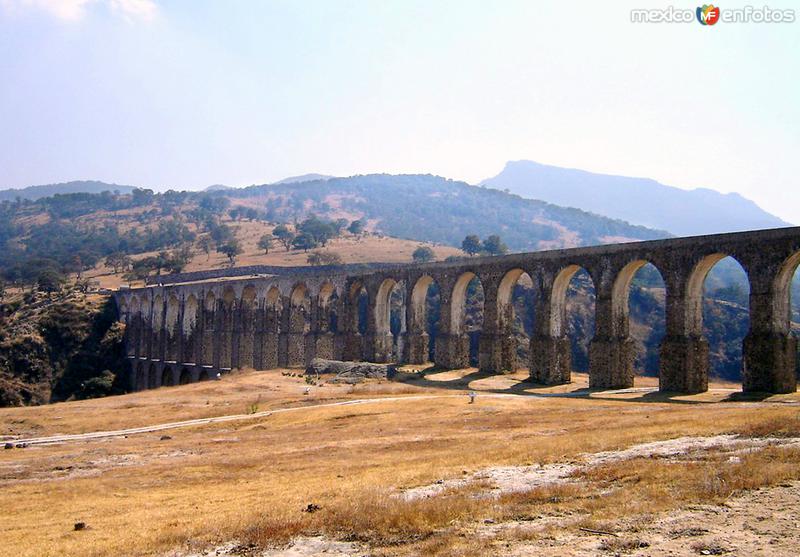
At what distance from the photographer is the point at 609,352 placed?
37719 mm

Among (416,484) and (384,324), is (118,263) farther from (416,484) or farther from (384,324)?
(416,484)

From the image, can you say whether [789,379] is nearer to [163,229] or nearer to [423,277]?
[423,277]

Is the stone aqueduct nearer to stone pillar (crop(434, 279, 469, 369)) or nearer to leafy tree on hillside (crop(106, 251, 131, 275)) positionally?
stone pillar (crop(434, 279, 469, 369))

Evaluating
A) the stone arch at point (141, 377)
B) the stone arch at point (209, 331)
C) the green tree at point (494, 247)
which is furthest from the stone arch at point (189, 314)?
the green tree at point (494, 247)

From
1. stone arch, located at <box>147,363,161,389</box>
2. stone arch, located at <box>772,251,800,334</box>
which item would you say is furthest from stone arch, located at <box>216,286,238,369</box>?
stone arch, located at <box>772,251,800,334</box>

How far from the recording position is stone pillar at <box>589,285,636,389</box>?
3766 cm

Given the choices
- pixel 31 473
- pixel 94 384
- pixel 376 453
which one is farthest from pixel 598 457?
pixel 94 384

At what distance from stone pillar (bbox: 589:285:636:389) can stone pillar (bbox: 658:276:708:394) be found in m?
2.99

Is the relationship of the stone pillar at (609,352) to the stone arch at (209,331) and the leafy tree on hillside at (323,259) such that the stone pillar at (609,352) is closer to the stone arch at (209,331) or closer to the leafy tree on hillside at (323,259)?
the stone arch at (209,331)

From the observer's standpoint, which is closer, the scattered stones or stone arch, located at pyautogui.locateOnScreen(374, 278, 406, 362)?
the scattered stones

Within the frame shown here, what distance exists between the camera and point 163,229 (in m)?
192

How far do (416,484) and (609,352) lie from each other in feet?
84.0

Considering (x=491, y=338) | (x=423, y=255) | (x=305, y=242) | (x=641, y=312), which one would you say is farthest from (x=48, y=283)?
(x=641, y=312)

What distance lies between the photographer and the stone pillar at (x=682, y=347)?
3397cm
